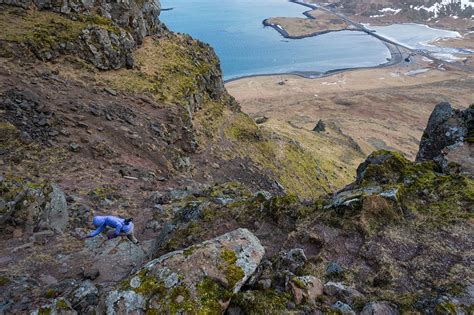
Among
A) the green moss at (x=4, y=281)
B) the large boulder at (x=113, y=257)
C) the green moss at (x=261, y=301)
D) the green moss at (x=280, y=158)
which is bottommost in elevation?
the green moss at (x=280, y=158)

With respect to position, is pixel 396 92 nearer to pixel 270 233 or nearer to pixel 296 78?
pixel 296 78

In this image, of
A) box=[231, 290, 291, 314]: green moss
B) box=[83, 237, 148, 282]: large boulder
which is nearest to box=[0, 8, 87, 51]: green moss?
box=[83, 237, 148, 282]: large boulder

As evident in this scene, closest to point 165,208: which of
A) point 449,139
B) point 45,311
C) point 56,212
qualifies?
point 56,212

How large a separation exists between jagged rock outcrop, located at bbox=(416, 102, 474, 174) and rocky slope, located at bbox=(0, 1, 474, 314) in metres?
0.14

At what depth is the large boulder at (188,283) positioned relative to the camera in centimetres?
876

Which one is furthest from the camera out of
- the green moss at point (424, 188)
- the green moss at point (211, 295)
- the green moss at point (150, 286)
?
the green moss at point (424, 188)

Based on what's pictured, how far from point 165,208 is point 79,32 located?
2200 centimetres

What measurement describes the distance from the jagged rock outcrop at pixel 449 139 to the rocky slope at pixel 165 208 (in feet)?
0.47

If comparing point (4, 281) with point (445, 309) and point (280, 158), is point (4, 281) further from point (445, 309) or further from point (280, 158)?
point (280, 158)

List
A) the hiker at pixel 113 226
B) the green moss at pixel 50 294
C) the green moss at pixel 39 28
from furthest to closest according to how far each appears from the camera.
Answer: the green moss at pixel 39 28
the hiker at pixel 113 226
the green moss at pixel 50 294

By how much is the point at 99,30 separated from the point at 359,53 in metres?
181

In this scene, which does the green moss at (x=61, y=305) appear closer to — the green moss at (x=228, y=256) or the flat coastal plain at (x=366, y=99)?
the green moss at (x=228, y=256)

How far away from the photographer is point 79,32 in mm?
34156

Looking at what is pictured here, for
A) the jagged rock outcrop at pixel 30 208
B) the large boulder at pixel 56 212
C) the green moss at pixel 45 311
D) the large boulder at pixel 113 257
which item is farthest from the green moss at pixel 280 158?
the green moss at pixel 45 311
